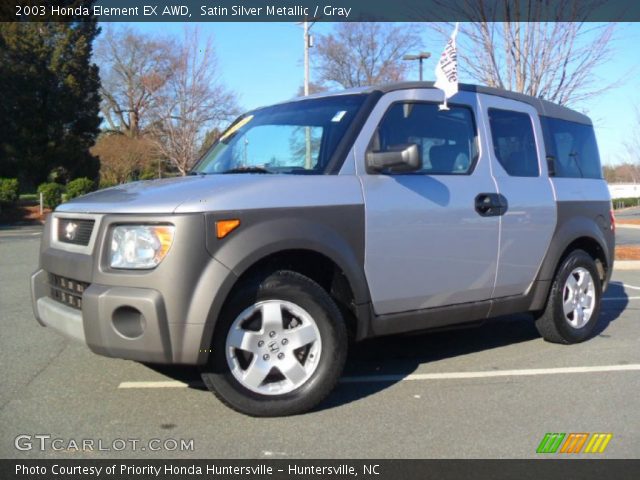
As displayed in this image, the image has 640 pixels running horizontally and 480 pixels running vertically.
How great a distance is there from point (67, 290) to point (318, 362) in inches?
61.3

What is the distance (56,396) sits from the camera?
4043 millimetres

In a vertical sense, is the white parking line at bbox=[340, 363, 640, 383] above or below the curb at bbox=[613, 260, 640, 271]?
above

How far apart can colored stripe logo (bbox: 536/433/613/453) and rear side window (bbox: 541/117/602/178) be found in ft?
8.22

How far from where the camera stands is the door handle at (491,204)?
4.50m

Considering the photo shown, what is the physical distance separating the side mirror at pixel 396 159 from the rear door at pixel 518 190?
1.10 m

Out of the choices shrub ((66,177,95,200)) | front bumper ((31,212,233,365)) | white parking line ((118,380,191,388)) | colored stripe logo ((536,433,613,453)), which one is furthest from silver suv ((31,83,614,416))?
shrub ((66,177,95,200))

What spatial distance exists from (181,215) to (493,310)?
8.49ft

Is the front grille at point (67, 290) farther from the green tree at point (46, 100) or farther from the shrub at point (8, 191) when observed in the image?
the green tree at point (46, 100)

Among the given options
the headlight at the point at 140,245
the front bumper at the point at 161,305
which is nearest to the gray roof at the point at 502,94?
the front bumper at the point at 161,305

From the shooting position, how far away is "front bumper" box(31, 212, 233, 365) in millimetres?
3281

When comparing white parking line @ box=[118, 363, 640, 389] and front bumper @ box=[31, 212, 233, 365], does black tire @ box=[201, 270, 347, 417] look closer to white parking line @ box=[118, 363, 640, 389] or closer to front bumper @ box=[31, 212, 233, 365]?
front bumper @ box=[31, 212, 233, 365]
